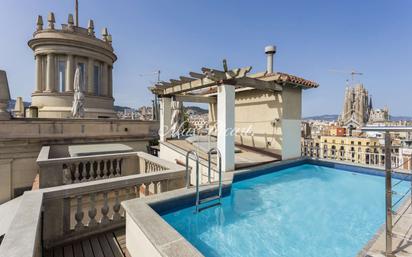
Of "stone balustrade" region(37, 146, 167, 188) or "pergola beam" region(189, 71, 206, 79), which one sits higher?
"pergola beam" region(189, 71, 206, 79)

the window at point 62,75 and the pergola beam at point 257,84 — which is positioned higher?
the window at point 62,75

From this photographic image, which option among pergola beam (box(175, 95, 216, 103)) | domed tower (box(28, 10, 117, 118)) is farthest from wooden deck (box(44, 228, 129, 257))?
domed tower (box(28, 10, 117, 118))

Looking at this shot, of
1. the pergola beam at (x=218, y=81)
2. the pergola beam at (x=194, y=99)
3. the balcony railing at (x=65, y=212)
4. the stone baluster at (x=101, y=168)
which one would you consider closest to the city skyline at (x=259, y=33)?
the pergola beam at (x=218, y=81)

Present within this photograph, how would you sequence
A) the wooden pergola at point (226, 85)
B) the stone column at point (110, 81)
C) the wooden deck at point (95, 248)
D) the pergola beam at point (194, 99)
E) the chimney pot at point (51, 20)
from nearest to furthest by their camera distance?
the wooden deck at point (95, 248)
the wooden pergola at point (226, 85)
the pergola beam at point (194, 99)
the chimney pot at point (51, 20)
the stone column at point (110, 81)

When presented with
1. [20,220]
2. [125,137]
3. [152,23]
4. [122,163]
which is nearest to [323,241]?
[20,220]

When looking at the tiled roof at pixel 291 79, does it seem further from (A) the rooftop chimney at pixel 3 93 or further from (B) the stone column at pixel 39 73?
(B) the stone column at pixel 39 73

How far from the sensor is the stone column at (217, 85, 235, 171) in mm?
7219

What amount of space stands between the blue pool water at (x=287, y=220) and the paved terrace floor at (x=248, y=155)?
940mm

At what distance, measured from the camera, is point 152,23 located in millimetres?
11766

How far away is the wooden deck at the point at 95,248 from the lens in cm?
329

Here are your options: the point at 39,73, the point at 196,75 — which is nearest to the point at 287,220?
the point at 196,75

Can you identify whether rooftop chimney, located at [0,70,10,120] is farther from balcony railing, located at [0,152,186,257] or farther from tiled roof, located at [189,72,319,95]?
tiled roof, located at [189,72,319,95]

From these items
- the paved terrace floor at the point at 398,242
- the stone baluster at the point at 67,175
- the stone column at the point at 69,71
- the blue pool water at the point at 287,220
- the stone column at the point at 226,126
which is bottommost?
the blue pool water at the point at 287,220

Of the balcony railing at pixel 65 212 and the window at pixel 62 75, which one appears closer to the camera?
the balcony railing at pixel 65 212
